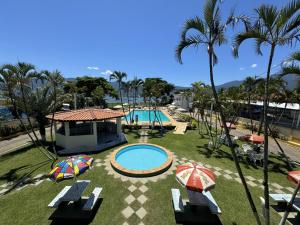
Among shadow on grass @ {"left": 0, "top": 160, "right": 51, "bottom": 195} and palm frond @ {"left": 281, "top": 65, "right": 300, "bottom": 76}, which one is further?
shadow on grass @ {"left": 0, "top": 160, "right": 51, "bottom": 195}

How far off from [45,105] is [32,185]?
985 centimetres

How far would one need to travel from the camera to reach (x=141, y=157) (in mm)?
14211

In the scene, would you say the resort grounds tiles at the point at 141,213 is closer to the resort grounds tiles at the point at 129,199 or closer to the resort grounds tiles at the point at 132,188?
the resort grounds tiles at the point at 129,199

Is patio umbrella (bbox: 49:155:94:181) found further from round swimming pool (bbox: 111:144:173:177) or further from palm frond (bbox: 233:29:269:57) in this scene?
palm frond (bbox: 233:29:269:57)

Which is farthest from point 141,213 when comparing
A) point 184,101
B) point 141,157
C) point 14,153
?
point 184,101

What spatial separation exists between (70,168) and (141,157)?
8204 mm

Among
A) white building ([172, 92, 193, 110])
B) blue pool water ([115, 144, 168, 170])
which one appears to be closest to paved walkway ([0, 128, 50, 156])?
blue pool water ([115, 144, 168, 170])

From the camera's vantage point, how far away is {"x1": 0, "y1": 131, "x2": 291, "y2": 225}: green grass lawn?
6.87 m

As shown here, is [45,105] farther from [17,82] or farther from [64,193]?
[64,193]

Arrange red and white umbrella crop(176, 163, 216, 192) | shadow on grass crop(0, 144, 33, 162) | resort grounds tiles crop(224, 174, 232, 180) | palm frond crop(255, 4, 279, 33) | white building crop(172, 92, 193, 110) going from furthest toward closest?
white building crop(172, 92, 193, 110), shadow on grass crop(0, 144, 33, 162), resort grounds tiles crop(224, 174, 232, 180), red and white umbrella crop(176, 163, 216, 192), palm frond crop(255, 4, 279, 33)

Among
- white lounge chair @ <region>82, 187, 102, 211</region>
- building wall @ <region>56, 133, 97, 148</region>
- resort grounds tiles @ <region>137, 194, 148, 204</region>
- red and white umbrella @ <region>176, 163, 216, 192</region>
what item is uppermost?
red and white umbrella @ <region>176, 163, 216, 192</region>

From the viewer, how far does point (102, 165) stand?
11.7 meters

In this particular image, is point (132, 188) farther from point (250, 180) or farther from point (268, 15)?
point (268, 15)

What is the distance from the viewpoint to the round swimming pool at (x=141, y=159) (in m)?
11.0
